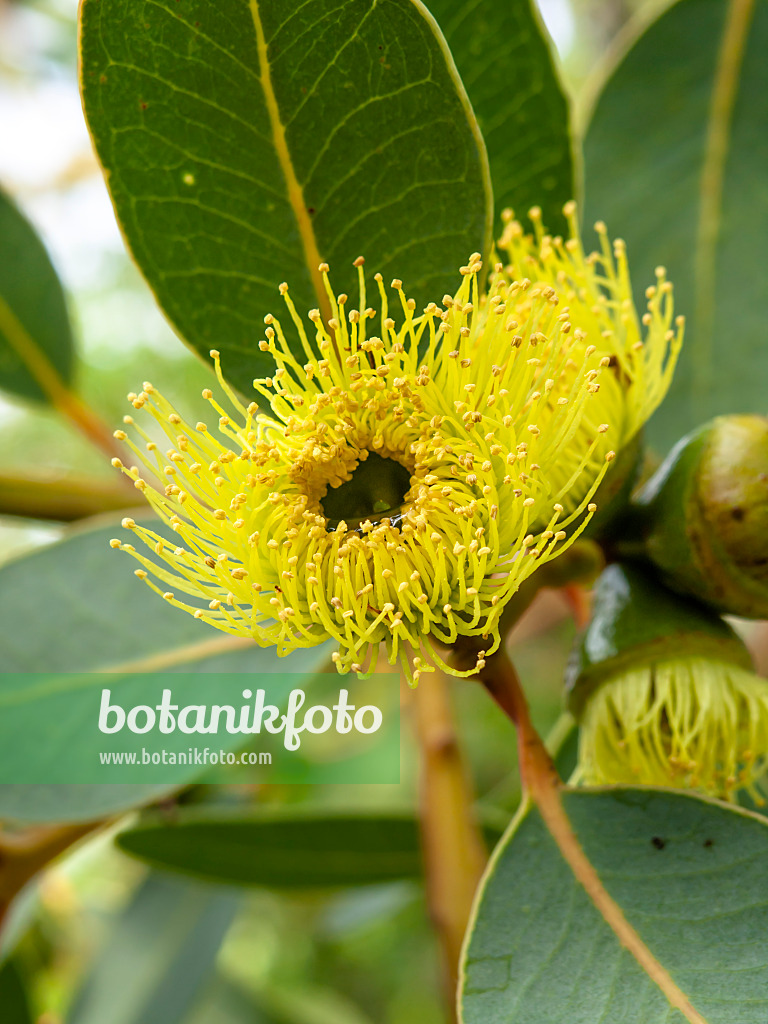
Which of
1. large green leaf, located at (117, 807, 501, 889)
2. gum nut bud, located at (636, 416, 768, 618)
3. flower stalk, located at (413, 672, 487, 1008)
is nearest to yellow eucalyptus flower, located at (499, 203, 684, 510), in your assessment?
gum nut bud, located at (636, 416, 768, 618)

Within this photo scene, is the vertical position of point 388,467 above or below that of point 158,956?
above

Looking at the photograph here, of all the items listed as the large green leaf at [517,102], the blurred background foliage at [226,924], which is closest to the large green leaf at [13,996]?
the blurred background foliage at [226,924]

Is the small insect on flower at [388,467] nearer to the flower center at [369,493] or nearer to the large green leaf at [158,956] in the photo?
the flower center at [369,493]

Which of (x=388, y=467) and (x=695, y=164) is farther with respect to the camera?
(x=695, y=164)

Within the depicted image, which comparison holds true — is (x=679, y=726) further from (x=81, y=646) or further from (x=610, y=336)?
(x=81, y=646)

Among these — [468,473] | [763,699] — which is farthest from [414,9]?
[763,699]

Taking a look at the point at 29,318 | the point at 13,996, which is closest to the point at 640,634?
the point at 29,318

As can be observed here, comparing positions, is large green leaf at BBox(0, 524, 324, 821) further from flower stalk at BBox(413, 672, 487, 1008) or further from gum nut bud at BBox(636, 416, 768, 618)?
gum nut bud at BBox(636, 416, 768, 618)
